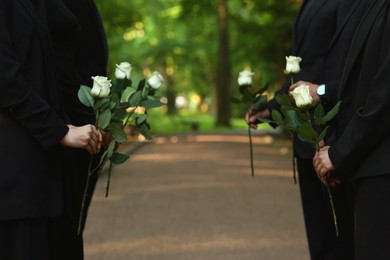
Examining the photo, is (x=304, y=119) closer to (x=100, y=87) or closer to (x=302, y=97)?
(x=302, y=97)

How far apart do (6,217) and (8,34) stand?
0.70 metres

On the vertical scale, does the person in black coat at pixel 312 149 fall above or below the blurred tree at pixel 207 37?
above

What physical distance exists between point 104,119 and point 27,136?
0.37 m

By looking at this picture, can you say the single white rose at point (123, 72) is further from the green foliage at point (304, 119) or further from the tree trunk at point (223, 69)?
the tree trunk at point (223, 69)

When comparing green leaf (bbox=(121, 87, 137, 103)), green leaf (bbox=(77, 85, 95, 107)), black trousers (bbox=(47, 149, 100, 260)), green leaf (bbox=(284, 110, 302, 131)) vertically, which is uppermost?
green leaf (bbox=(77, 85, 95, 107))

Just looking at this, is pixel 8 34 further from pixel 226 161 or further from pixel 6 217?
pixel 226 161

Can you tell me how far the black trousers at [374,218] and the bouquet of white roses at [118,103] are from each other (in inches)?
41.1

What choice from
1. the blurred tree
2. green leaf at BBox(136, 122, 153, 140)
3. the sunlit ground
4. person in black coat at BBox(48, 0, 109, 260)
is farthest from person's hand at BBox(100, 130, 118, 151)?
the blurred tree

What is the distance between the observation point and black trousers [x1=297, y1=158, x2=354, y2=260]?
3982 millimetres

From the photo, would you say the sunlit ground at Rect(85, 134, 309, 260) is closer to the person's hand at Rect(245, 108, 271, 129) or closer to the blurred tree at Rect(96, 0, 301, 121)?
the person's hand at Rect(245, 108, 271, 129)

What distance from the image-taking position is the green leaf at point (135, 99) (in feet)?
11.6

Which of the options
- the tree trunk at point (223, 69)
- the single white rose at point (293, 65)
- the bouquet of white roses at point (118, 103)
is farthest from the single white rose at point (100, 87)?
the tree trunk at point (223, 69)

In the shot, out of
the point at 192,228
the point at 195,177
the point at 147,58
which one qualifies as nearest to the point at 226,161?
the point at 195,177

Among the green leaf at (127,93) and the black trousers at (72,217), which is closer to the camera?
the black trousers at (72,217)
